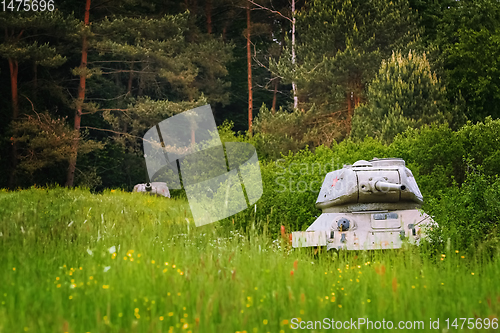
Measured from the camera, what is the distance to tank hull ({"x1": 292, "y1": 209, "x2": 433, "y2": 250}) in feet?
23.8

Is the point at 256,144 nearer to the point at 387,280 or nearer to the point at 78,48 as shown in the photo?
the point at 78,48

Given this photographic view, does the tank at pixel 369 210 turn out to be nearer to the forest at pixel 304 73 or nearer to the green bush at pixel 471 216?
the green bush at pixel 471 216

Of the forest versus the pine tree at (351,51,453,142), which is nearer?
the pine tree at (351,51,453,142)

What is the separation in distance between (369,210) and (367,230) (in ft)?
1.50

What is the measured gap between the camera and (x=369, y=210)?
321 inches

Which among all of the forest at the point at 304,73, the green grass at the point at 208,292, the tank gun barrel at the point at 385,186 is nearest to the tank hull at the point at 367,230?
the tank gun barrel at the point at 385,186

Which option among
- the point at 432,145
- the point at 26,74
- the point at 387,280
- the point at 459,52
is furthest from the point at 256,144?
the point at 387,280

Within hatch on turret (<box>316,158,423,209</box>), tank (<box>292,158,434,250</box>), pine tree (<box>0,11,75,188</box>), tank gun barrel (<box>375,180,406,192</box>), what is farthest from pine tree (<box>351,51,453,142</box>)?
tank gun barrel (<box>375,180,406,192</box>)

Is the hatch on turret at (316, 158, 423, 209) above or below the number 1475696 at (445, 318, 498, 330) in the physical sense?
above

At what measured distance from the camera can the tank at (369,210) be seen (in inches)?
295

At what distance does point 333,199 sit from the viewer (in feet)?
27.6

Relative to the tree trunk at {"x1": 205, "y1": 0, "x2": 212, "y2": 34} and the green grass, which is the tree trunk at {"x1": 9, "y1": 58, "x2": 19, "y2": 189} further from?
the green grass

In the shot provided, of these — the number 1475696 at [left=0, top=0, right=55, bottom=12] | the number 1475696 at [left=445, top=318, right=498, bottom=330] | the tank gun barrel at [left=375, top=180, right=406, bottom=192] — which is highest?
the number 1475696 at [left=0, top=0, right=55, bottom=12]

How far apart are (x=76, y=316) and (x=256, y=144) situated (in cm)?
2039
